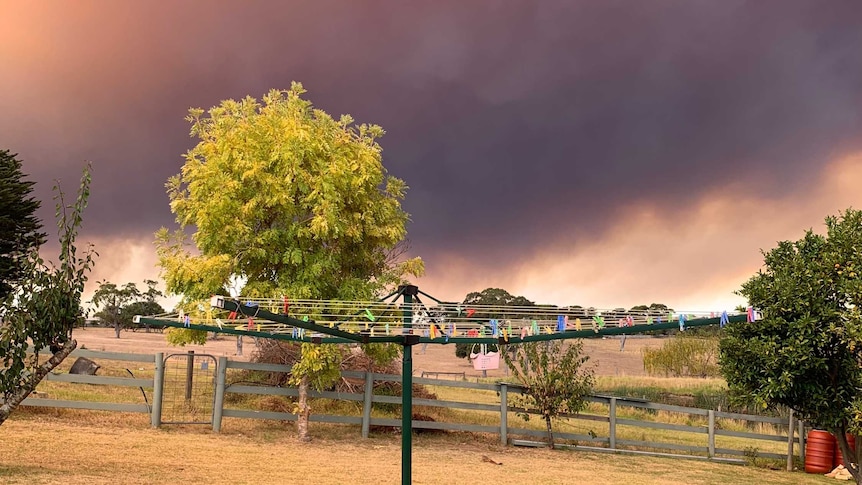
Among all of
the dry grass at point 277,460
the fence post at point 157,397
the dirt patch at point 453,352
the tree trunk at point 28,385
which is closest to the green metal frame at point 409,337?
the tree trunk at point 28,385

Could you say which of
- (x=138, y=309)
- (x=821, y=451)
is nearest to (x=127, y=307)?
(x=138, y=309)

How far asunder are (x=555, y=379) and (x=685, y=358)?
34.2 meters

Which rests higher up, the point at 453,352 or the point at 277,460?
the point at 277,460

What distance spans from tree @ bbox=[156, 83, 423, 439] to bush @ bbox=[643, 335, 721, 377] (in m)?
36.4

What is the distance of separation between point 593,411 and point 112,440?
20.4 meters

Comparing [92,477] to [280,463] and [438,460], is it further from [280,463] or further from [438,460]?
[438,460]

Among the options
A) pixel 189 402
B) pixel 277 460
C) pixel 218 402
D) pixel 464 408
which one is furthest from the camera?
pixel 189 402

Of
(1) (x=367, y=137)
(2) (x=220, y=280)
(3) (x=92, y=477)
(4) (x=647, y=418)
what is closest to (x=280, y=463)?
(3) (x=92, y=477)

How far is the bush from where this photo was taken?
45469 mm

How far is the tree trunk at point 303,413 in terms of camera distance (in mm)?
14492

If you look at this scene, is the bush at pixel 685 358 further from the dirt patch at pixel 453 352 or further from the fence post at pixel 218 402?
the fence post at pixel 218 402

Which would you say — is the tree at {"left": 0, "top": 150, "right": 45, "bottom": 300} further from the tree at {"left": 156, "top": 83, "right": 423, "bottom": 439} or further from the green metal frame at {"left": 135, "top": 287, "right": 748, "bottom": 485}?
the green metal frame at {"left": 135, "top": 287, "right": 748, "bottom": 485}

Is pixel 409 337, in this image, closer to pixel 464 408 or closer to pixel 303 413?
pixel 303 413

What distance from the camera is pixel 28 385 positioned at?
8094mm
